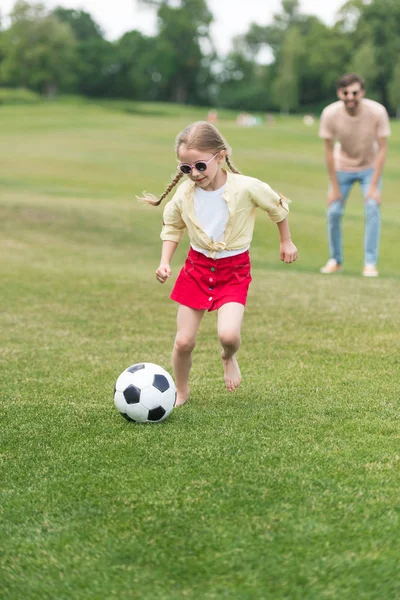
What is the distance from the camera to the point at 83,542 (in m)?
3.14

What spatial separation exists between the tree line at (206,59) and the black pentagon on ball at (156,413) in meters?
79.6

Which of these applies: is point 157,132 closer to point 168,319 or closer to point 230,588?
point 168,319

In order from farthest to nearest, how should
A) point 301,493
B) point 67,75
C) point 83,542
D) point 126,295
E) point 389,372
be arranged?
1. point 67,75
2. point 126,295
3. point 389,372
4. point 301,493
5. point 83,542

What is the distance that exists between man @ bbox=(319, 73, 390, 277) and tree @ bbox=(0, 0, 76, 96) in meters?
73.1

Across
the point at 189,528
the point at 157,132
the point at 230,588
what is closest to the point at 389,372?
the point at 189,528

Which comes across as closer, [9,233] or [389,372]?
[389,372]

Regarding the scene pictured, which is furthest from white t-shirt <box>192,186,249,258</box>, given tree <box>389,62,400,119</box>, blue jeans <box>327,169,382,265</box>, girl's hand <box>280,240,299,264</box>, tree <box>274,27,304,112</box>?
tree <box>274,27,304,112</box>

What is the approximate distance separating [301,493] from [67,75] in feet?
284

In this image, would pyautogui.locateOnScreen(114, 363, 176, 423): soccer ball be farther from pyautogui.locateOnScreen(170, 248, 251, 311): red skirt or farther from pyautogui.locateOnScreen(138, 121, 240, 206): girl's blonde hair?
pyautogui.locateOnScreen(138, 121, 240, 206): girl's blonde hair

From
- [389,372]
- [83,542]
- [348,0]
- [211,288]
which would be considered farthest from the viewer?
[348,0]

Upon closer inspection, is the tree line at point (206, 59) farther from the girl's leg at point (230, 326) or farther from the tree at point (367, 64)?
the girl's leg at point (230, 326)

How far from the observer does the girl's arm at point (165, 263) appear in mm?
5047

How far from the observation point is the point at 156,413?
4.73 metres

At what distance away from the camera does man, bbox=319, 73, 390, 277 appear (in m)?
10.9
